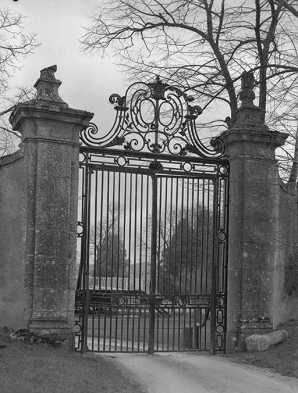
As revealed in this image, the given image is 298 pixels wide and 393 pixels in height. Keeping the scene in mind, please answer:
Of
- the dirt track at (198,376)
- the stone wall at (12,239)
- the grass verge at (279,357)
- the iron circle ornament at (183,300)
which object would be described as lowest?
the dirt track at (198,376)

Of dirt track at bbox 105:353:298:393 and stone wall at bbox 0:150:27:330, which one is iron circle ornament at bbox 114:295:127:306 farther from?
stone wall at bbox 0:150:27:330

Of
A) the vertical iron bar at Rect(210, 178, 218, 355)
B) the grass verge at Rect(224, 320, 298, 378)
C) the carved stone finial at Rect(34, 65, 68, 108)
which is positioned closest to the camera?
the grass verge at Rect(224, 320, 298, 378)

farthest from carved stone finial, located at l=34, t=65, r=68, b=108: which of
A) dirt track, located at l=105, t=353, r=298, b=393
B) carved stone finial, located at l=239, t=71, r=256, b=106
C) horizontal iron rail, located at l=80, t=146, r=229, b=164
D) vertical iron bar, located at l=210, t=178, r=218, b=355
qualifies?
dirt track, located at l=105, t=353, r=298, b=393

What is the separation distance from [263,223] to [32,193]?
4.09 metres

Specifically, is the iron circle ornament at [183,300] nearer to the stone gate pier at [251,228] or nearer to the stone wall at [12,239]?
the stone gate pier at [251,228]

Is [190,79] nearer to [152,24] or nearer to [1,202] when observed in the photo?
[152,24]

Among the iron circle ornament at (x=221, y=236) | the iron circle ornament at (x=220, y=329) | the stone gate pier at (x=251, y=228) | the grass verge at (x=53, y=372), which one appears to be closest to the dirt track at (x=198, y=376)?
the grass verge at (x=53, y=372)

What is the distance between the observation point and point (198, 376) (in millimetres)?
8023

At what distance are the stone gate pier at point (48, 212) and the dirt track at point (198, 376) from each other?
4.59 feet

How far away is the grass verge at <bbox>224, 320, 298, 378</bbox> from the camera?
8.44m

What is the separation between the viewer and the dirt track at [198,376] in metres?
7.35

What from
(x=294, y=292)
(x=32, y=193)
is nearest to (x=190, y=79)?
(x=294, y=292)

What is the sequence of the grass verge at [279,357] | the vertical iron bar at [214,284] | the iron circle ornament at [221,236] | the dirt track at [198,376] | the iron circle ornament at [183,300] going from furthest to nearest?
the iron circle ornament at [221,236] < the vertical iron bar at [214,284] < the iron circle ornament at [183,300] < the grass verge at [279,357] < the dirt track at [198,376]

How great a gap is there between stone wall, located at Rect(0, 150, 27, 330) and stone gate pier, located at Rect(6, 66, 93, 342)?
3 centimetres
